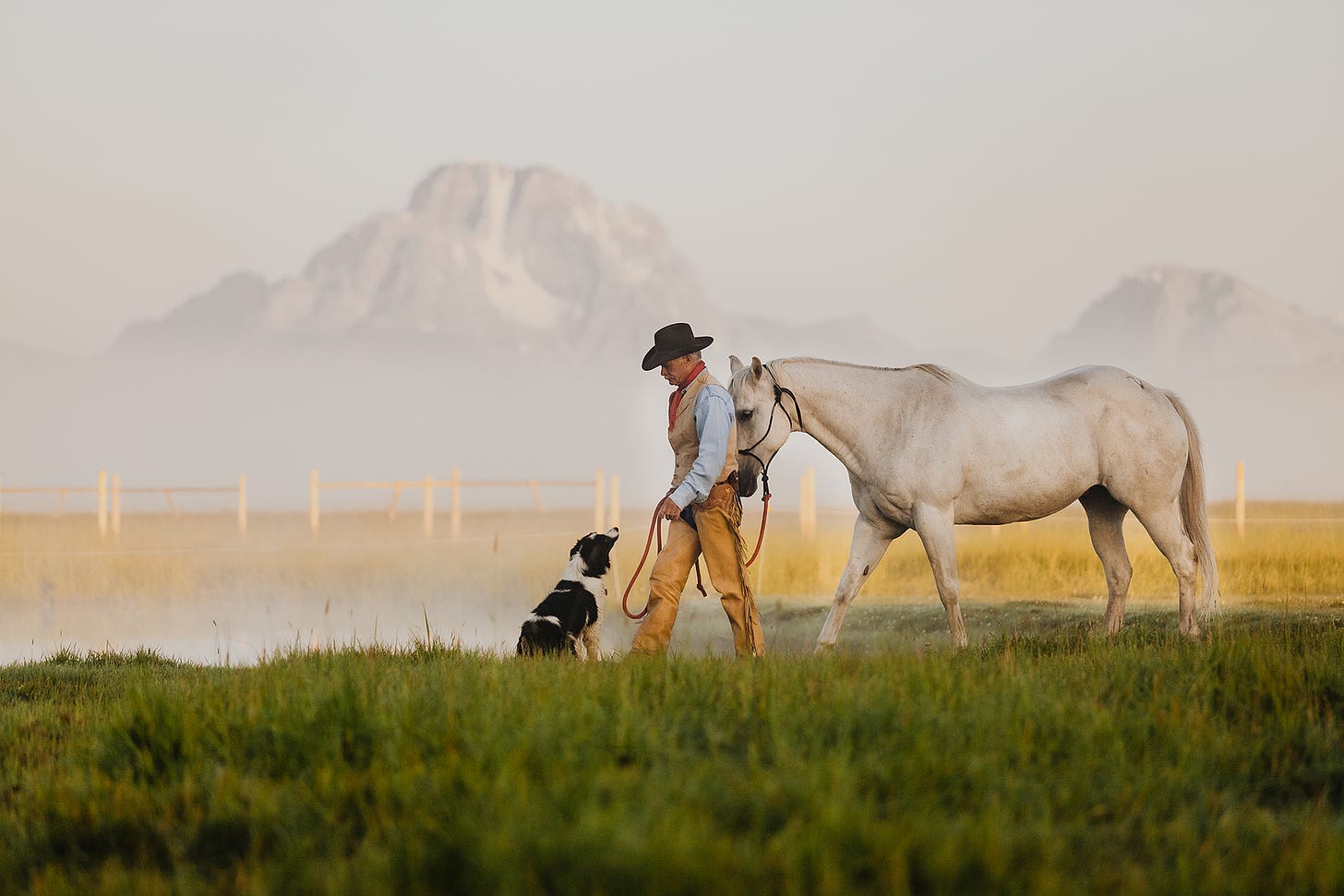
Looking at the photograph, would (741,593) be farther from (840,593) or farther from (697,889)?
(697,889)

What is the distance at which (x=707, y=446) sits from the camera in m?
6.63

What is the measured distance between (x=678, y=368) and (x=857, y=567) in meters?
2.00

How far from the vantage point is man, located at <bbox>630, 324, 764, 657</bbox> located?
6.80 meters

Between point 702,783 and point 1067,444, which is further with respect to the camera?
point 1067,444

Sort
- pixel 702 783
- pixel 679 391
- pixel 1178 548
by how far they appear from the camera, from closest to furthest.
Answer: pixel 702 783
pixel 679 391
pixel 1178 548

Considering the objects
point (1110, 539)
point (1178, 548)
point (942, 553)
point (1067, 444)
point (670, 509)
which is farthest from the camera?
point (1110, 539)

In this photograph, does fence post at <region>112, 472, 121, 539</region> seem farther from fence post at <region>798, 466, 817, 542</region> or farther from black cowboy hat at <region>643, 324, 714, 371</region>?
black cowboy hat at <region>643, 324, 714, 371</region>

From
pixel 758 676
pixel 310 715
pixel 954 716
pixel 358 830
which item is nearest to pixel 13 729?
pixel 310 715

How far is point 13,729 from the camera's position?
18.5 feet

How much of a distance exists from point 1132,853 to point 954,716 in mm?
1076

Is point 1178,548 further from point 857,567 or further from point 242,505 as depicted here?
point 242,505

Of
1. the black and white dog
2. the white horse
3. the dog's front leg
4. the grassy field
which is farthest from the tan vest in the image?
the grassy field

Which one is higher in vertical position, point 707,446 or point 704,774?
point 707,446

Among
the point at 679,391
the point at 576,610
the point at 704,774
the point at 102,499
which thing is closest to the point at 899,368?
the point at 679,391
